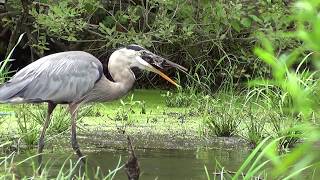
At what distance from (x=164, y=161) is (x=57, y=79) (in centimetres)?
109

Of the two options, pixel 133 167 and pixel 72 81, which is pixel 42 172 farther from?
pixel 72 81

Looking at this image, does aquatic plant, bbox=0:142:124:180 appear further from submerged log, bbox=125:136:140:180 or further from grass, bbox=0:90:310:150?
grass, bbox=0:90:310:150

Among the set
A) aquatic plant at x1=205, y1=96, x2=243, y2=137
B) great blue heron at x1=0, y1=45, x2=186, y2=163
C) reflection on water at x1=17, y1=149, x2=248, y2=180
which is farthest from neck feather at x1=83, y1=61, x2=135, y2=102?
aquatic plant at x1=205, y1=96, x2=243, y2=137

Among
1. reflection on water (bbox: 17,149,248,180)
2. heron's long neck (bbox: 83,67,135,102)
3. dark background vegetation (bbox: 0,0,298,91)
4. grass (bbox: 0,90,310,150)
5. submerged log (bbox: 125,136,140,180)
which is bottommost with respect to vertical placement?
reflection on water (bbox: 17,149,248,180)

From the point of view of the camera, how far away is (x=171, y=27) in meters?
9.23

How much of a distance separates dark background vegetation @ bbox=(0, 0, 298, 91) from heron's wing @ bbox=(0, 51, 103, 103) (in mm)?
2494

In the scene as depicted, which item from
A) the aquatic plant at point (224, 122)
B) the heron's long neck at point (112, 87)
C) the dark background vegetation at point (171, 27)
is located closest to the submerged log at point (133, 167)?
the heron's long neck at point (112, 87)

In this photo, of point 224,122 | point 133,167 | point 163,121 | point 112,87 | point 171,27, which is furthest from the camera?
point 171,27

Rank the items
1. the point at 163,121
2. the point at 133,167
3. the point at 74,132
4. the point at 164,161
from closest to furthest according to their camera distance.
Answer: the point at 133,167, the point at 164,161, the point at 74,132, the point at 163,121

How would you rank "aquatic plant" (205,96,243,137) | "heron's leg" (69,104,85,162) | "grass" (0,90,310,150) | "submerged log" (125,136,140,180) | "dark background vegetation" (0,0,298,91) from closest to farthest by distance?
"submerged log" (125,136,140,180) → "heron's leg" (69,104,85,162) → "grass" (0,90,310,150) → "aquatic plant" (205,96,243,137) → "dark background vegetation" (0,0,298,91)

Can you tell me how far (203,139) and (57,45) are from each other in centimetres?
468

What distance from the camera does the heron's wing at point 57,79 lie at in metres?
5.85

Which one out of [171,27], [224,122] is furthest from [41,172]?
[171,27]

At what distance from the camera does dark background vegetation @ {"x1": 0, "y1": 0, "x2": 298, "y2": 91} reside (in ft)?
29.9
